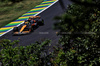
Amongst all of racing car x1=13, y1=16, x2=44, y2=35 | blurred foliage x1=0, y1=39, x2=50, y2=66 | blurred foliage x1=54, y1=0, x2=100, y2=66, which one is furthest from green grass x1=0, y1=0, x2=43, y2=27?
blurred foliage x1=54, y1=0, x2=100, y2=66

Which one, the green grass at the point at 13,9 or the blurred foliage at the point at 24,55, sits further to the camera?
the green grass at the point at 13,9

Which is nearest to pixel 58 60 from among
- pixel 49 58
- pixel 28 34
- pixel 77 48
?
pixel 49 58

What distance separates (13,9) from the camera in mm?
20203

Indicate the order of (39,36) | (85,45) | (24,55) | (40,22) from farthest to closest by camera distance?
(40,22) < (39,36) < (24,55) < (85,45)

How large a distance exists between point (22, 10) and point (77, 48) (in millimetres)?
14704

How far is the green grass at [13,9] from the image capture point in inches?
680

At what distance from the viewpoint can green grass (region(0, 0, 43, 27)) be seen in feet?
56.7

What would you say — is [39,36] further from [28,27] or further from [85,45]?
[85,45]

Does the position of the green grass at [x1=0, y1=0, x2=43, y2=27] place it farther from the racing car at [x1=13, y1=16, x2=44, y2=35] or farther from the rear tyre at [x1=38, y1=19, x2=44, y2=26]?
the rear tyre at [x1=38, y1=19, x2=44, y2=26]

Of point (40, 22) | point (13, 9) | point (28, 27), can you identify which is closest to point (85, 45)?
point (28, 27)

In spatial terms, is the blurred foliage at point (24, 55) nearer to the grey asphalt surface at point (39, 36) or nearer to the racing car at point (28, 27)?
the grey asphalt surface at point (39, 36)

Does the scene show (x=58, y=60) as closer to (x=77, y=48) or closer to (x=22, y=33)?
(x=77, y=48)

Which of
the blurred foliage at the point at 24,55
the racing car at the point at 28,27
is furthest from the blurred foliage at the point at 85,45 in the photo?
the racing car at the point at 28,27

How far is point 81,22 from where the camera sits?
2848mm
